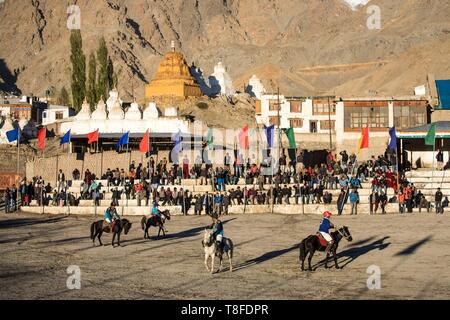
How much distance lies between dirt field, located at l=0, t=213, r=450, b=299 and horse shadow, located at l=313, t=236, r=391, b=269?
0.12 ft

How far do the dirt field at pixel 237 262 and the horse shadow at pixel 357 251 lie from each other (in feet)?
0.12

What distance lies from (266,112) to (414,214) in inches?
1816

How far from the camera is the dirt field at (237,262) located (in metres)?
21.1

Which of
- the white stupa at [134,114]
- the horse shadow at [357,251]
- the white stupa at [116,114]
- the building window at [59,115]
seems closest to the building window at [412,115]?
the white stupa at [134,114]

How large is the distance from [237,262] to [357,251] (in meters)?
5.07

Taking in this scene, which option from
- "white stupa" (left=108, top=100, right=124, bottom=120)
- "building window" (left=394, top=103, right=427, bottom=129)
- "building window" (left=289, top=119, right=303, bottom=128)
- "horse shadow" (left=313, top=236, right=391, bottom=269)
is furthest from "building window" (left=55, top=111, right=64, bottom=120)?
"horse shadow" (left=313, top=236, right=391, bottom=269)

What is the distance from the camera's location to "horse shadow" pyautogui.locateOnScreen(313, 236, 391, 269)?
26.4 metres

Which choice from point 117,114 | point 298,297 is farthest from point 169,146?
point 298,297

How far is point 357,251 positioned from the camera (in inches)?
1142

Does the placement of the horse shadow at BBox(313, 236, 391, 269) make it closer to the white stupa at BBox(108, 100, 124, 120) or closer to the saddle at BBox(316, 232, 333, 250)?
the saddle at BBox(316, 232, 333, 250)

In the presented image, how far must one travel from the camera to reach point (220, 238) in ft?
79.5

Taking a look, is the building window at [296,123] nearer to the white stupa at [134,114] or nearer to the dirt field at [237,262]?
the white stupa at [134,114]
